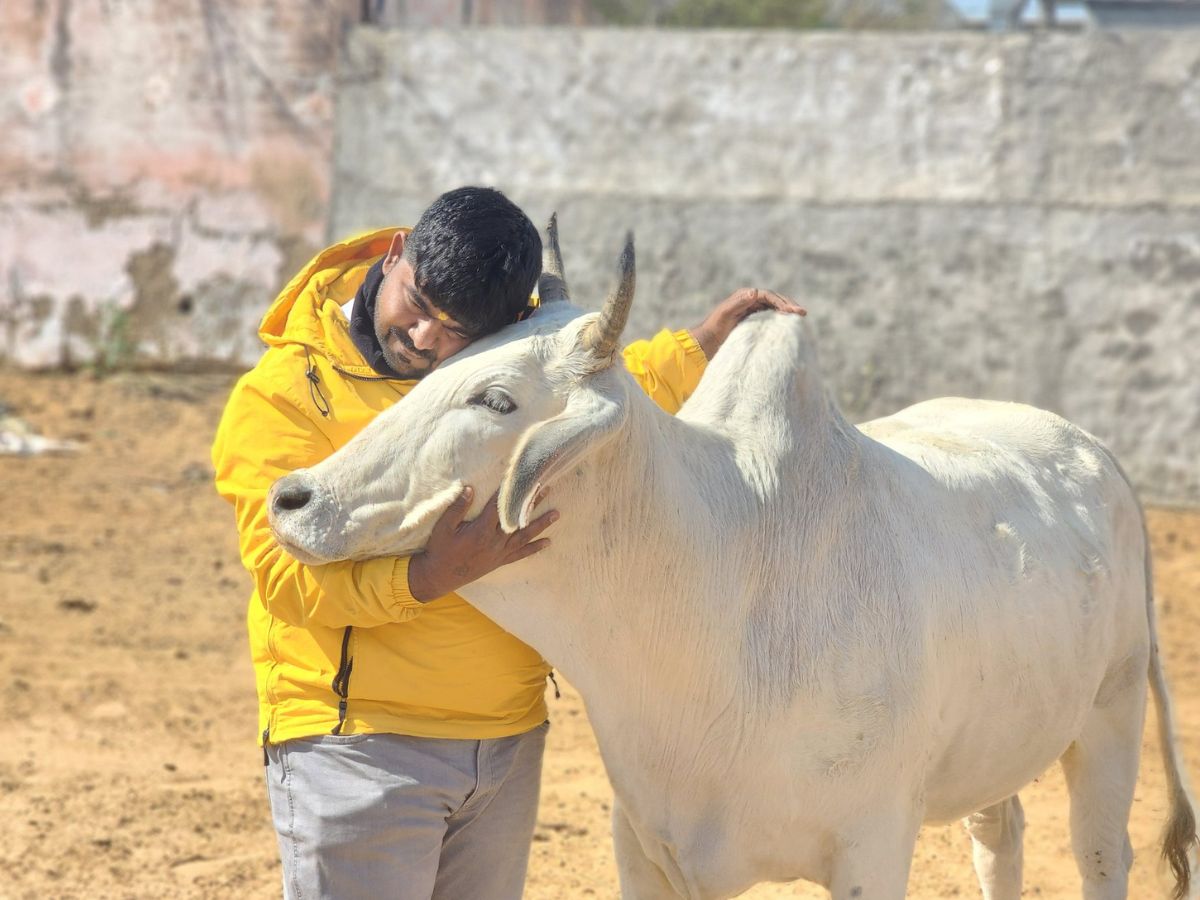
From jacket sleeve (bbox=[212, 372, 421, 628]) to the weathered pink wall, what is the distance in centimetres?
755

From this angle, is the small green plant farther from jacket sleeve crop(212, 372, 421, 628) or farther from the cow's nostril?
A: the cow's nostril

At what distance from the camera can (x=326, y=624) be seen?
259 cm

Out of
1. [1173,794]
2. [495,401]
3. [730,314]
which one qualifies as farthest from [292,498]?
[1173,794]

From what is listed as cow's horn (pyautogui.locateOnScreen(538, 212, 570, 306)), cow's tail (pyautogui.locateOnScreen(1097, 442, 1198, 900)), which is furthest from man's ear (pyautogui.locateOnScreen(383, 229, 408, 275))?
cow's tail (pyautogui.locateOnScreen(1097, 442, 1198, 900))

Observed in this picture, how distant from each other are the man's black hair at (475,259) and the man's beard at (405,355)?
107 mm

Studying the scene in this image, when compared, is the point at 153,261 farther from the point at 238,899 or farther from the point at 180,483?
the point at 238,899

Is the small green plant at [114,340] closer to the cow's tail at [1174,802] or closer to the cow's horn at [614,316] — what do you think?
the cow's tail at [1174,802]

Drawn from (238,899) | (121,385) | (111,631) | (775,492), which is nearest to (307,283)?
(775,492)

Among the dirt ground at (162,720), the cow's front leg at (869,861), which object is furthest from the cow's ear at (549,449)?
the dirt ground at (162,720)

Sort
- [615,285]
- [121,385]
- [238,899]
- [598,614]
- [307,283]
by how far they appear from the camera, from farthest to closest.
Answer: [121,385] → [238,899] → [307,283] → [598,614] → [615,285]

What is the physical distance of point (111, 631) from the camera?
6.45 metres

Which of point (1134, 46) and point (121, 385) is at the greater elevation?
point (1134, 46)

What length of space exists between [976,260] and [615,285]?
6.87 meters

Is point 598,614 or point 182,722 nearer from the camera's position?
point 598,614
